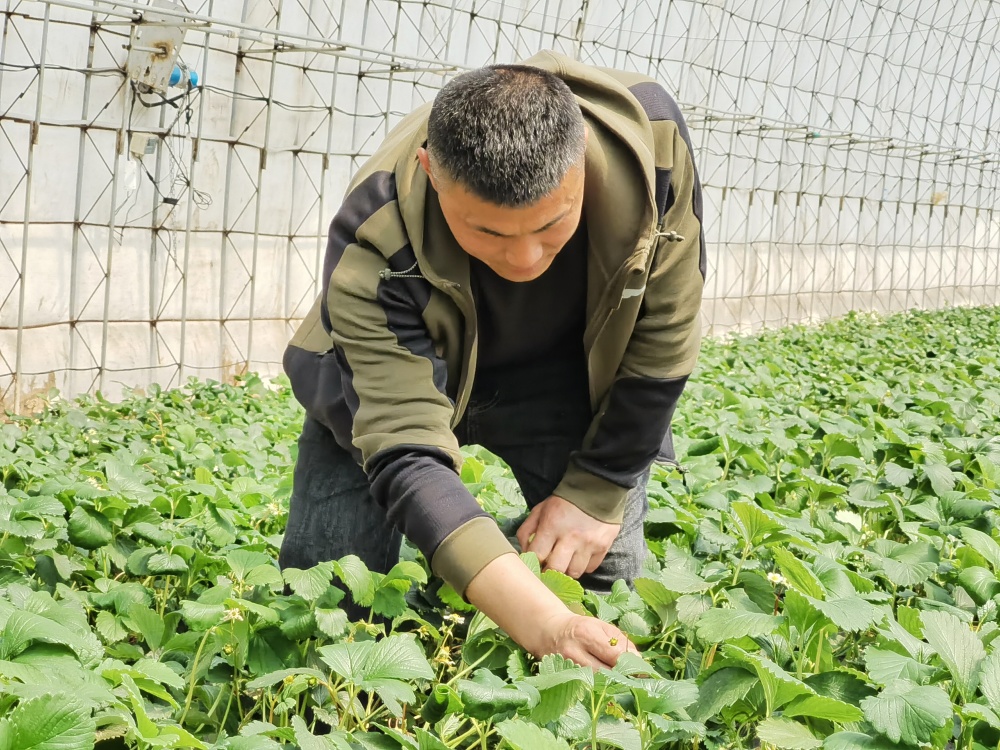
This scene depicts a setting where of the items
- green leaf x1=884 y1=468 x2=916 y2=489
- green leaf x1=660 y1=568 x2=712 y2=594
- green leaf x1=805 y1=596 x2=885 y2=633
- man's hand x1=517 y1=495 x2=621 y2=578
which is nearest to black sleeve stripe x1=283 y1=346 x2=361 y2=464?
man's hand x1=517 y1=495 x2=621 y2=578

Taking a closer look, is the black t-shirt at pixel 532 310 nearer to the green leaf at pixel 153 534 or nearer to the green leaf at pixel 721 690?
the green leaf at pixel 153 534

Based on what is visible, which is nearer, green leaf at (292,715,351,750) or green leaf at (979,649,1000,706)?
green leaf at (292,715,351,750)

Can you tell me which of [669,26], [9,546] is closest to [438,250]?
[9,546]

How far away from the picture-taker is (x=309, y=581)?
1.69m

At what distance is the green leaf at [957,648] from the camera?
5.09ft

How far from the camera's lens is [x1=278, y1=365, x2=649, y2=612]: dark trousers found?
7.80 ft

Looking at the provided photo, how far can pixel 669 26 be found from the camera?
11547 millimetres

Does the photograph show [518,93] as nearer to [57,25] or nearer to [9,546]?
[9,546]

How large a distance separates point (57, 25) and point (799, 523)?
5208mm

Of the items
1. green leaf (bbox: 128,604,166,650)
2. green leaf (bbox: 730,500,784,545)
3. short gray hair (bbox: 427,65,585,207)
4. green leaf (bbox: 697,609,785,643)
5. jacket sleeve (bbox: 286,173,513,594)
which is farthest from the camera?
green leaf (bbox: 730,500,784,545)

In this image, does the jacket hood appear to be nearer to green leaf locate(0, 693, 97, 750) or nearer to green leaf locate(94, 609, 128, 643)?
green leaf locate(94, 609, 128, 643)

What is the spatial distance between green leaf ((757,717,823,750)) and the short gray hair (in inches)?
32.2

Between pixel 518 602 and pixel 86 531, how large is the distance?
3.21 ft

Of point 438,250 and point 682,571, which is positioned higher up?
point 438,250
